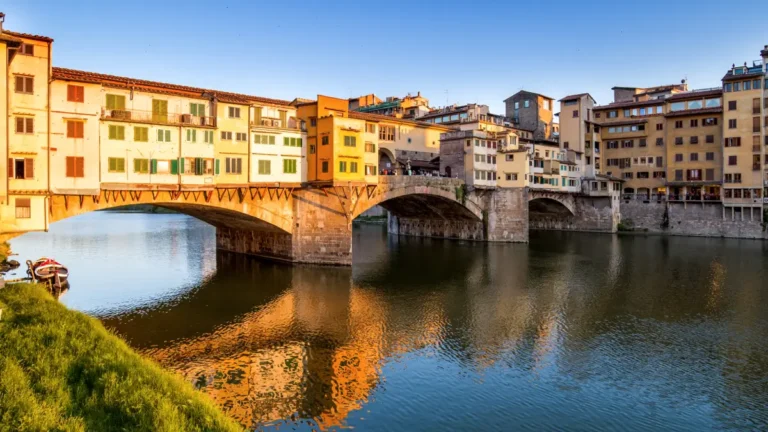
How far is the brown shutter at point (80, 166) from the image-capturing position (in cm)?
3466

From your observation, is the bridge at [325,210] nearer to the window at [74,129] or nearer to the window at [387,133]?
the window at [74,129]

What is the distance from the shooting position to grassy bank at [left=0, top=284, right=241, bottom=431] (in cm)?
1241

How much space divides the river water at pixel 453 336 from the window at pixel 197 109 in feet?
42.2

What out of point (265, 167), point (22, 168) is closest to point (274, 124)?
point (265, 167)

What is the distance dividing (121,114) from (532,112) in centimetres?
7680

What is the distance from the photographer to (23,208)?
104ft

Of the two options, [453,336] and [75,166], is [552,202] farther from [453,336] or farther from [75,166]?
Result: [75,166]

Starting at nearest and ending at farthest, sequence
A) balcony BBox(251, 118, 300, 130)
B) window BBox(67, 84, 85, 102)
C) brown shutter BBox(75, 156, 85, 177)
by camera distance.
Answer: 1. window BBox(67, 84, 85, 102)
2. brown shutter BBox(75, 156, 85, 177)
3. balcony BBox(251, 118, 300, 130)

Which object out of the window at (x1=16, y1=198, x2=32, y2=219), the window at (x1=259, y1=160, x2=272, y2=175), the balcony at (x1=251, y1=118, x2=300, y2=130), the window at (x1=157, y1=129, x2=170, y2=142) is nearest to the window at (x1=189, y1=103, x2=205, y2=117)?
A: the window at (x1=157, y1=129, x2=170, y2=142)

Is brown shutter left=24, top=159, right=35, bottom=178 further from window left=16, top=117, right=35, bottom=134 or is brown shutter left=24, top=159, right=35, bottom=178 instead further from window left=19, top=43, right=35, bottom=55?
window left=19, top=43, right=35, bottom=55

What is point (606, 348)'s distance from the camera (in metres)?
26.8

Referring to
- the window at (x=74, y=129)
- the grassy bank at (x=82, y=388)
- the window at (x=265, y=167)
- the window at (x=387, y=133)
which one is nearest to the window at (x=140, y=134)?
the window at (x=74, y=129)

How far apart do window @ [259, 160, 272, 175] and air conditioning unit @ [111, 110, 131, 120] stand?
432 inches

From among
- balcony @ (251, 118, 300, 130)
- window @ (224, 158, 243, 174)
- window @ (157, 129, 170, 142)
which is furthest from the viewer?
balcony @ (251, 118, 300, 130)
